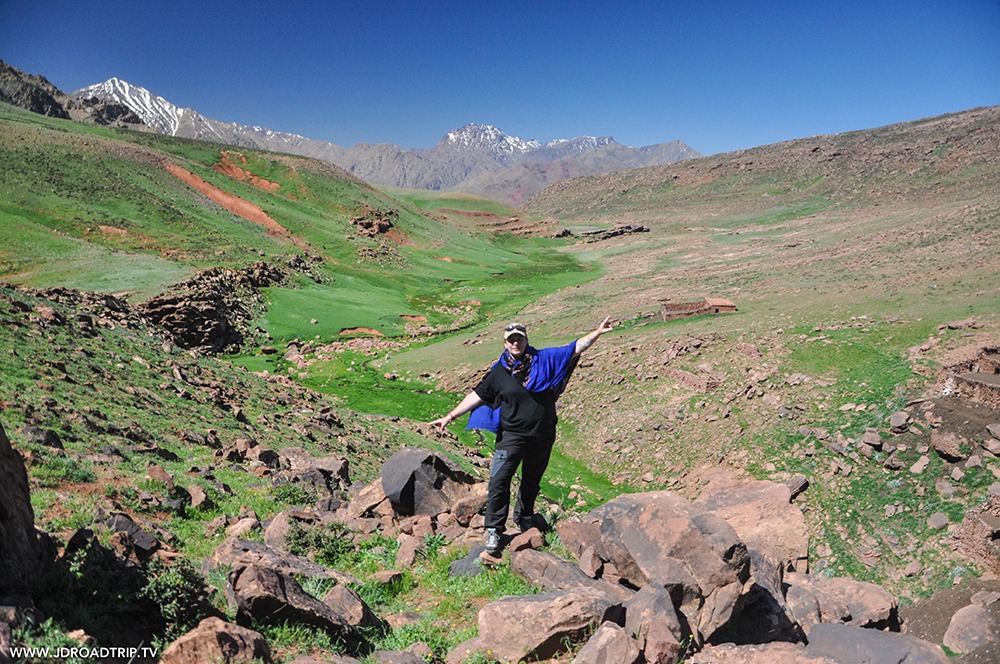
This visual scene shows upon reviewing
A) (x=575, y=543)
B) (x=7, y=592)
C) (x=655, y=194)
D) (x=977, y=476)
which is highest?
(x=655, y=194)

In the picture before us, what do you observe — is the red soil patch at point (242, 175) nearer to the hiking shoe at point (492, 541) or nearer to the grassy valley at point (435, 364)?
the grassy valley at point (435, 364)

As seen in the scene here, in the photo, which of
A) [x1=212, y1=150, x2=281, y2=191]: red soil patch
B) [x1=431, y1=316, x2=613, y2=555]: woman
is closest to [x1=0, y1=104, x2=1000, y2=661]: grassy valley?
[x1=431, y1=316, x2=613, y2=555]: woman

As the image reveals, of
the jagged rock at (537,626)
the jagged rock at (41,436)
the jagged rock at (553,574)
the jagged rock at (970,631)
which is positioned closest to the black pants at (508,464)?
the jagged rock at (553,574)

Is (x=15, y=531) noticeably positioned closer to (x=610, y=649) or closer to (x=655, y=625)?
(x=610, y=649)

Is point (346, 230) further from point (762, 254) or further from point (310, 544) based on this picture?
point (310, 544)

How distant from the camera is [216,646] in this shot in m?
4.39

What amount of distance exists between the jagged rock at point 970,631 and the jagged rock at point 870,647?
122 inches

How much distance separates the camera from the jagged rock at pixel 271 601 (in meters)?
5.17

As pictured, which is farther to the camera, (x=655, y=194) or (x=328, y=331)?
(x=655, y=194)

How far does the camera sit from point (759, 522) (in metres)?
10.7

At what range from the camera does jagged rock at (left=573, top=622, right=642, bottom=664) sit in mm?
5059

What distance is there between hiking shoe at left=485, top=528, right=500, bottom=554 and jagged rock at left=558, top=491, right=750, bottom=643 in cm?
123

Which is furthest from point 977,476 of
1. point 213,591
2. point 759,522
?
point 213,591

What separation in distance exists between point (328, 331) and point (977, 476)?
1487 inches
